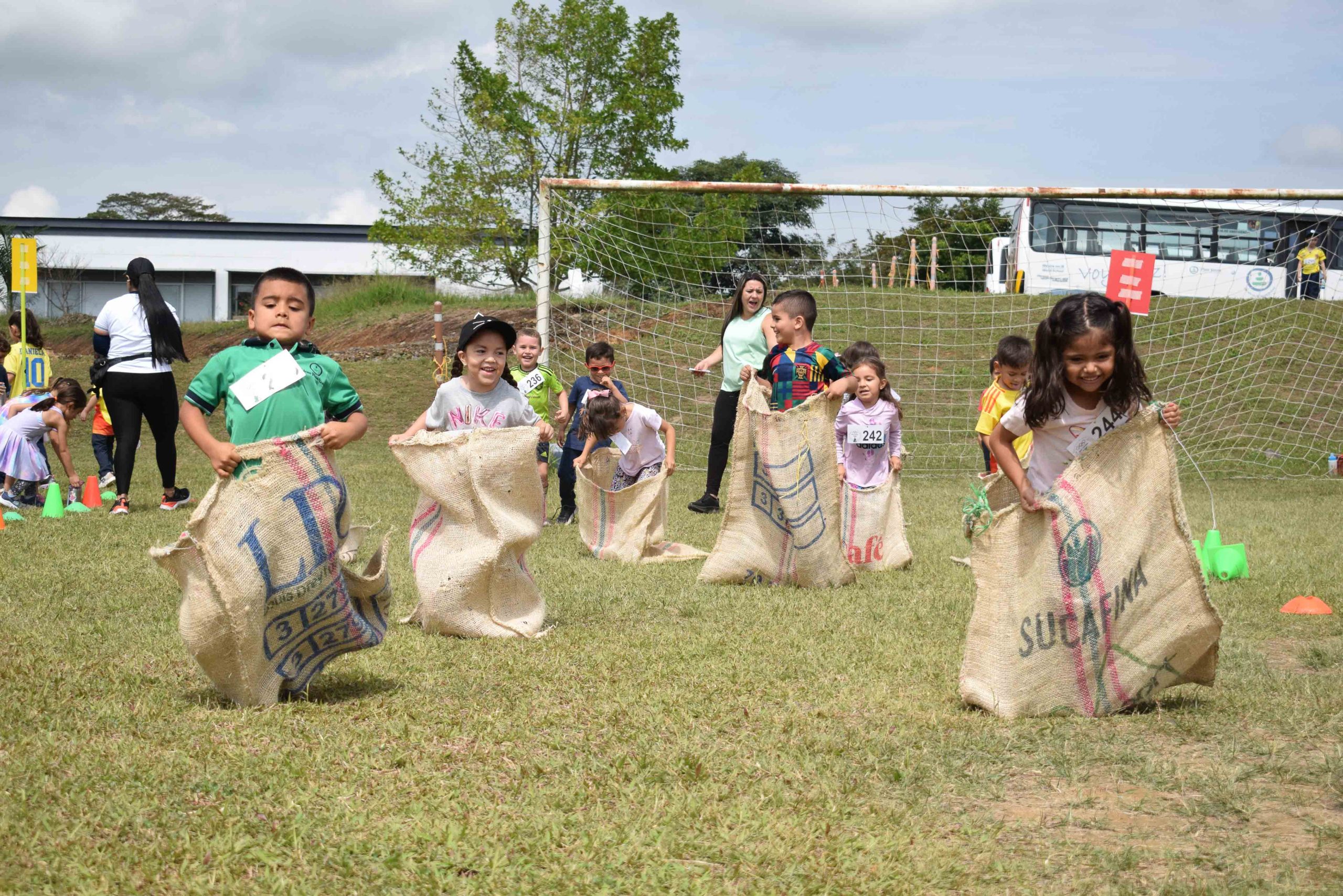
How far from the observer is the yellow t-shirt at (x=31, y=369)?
36.8 feet

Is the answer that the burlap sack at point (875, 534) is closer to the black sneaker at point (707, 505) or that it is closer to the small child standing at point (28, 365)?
the black sneaker at point (707, 505)

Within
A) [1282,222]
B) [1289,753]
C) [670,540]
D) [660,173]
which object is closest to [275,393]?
[1289,753]

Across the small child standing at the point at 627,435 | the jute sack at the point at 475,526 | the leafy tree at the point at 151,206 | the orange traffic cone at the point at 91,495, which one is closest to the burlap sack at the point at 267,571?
the jute sack at the point at 475,526

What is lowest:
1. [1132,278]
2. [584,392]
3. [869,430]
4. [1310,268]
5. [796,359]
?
Result: [869,430]

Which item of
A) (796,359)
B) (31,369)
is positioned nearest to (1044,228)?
(796,359)

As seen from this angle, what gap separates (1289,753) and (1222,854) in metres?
0.88

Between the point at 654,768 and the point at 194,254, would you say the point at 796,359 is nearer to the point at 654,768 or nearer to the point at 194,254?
the point at 654,768

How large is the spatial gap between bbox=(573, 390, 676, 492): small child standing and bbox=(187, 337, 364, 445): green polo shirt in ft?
11.4

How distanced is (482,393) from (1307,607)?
13.0ft

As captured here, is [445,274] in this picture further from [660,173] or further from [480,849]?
[480,849]

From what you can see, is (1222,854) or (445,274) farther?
(445,274)

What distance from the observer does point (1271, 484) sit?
13641mm

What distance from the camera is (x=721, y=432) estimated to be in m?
9.57

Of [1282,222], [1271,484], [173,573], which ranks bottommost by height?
[1271,484]
